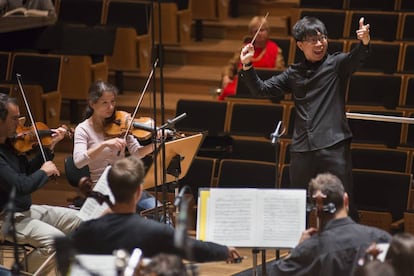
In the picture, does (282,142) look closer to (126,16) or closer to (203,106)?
(203,106)

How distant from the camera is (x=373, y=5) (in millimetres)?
8820

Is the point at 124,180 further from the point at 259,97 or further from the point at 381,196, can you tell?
the point at 259,97

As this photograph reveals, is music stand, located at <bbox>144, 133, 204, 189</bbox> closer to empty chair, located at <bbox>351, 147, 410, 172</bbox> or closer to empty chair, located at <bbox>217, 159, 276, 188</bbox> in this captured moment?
empty chair, located at <bbox>217, 159, 276, 188</bbox>

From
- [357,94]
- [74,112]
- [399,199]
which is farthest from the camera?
[74,112]

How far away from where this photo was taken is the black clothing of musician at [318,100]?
497 centimetres

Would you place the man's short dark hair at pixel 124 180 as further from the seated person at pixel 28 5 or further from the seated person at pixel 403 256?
the seated person at pixel 28 5

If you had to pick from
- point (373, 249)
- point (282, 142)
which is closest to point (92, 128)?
point (282, 142)

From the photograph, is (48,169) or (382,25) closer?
(48,169)

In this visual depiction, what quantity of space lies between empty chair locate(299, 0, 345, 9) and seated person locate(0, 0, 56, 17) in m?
2.34

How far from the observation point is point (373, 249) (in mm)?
3416

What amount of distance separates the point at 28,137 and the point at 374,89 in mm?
3094

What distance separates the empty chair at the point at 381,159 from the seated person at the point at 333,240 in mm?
2645

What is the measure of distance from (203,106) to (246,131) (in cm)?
39

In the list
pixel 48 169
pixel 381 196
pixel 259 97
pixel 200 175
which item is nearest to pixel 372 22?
pixel 259 97
